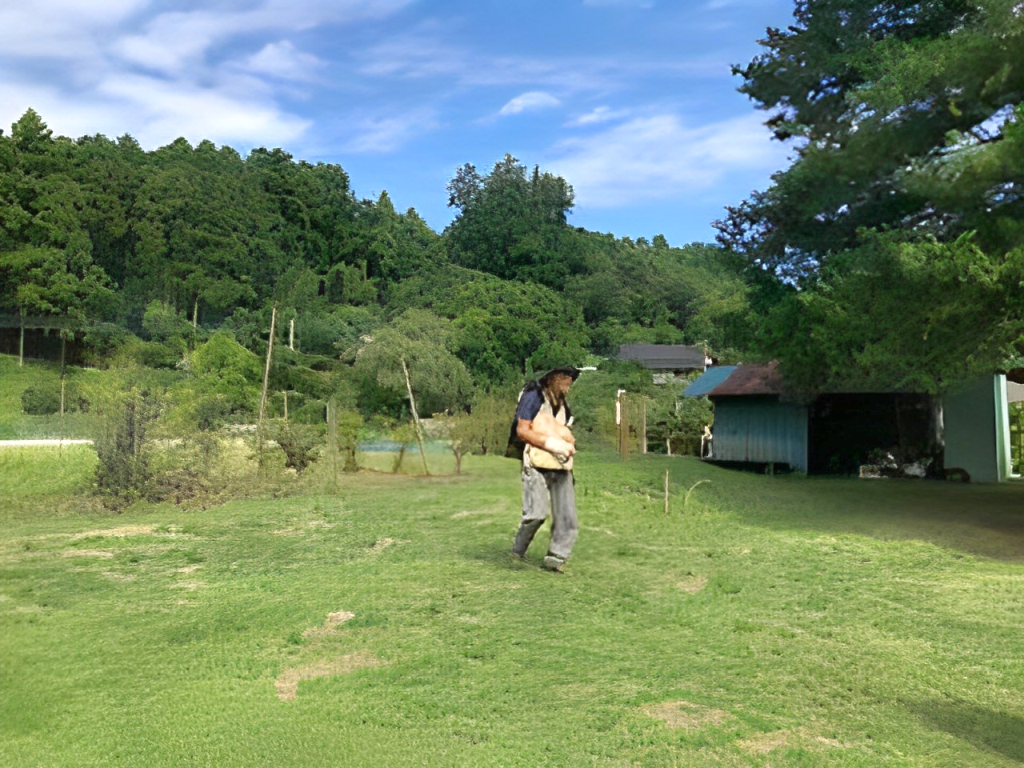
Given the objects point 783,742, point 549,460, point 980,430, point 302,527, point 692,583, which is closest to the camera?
point 783,742

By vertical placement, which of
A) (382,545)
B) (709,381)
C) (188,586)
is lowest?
(188,586)

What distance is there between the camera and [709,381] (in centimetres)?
2370

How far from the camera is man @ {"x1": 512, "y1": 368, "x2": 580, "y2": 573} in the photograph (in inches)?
325

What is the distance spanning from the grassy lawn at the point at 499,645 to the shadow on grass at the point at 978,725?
0.05 feet

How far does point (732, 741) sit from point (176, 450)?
11192 millimetres

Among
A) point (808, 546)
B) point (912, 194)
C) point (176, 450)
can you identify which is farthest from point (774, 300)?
point (176, 450)

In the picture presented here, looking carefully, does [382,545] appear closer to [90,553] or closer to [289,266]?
[90,553]

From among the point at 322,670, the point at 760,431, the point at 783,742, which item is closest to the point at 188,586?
the point at 322,670

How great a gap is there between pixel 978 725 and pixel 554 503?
4.25 m

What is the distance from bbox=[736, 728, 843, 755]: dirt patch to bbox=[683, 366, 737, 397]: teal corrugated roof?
18644 millimetres

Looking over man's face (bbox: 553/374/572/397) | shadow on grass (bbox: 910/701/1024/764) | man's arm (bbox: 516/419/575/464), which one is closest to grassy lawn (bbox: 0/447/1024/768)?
shadow on grass (bbox: 910/701/1024/764)

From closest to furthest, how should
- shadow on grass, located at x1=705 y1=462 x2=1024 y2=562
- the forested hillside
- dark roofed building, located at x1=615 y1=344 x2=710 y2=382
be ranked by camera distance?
shadow on grass, located at x1=705 y1=462 x2=1024 y2=562
the forested hillside
dark roofed building, located at x1=615 y1=344 x2=710 y2=382

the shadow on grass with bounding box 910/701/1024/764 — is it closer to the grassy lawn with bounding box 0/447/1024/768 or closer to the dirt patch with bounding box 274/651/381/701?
the grassy lawn with bounding box 0/447/1024/768

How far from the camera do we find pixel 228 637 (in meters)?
6.04
